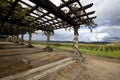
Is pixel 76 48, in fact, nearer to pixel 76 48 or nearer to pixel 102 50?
pixel 76 48

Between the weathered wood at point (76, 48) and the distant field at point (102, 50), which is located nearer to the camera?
the weathered wood at point (76, 48)

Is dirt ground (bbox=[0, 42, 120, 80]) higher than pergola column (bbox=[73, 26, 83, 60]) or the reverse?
the reverse

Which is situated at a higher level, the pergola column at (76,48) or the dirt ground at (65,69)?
the pergola column at (76,48)

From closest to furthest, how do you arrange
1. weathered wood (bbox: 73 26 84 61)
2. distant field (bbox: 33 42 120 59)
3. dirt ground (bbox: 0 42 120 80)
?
1. dirt ground (bbox: 0 42 120 80)
2. weathered wood (bbox: 73 26 84 61)
3. distant field (bbox: 33 42 120 59)

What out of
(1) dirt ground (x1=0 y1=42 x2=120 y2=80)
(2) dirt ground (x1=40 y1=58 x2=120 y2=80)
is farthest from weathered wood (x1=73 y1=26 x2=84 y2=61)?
(2) dirt ground (x1=40 y1=58 x2=120 y2=80)

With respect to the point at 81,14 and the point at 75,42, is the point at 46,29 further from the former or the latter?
the point at 81,14

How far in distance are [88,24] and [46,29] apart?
6.82 m

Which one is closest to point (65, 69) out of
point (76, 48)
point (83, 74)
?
point (83, 74)

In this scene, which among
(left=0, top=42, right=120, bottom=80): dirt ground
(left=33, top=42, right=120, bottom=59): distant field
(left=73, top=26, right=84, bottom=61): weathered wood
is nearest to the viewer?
(left=0, top=42, right=120, bottom=80): dirt ground

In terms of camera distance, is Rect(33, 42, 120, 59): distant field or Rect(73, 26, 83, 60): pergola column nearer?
Rect(73, 26, 83, 60): pergola column

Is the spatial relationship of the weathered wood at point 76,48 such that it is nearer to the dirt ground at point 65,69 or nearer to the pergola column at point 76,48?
the pergola column at point 76,48

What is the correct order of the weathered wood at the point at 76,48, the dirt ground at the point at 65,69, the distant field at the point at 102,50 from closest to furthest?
1. the dirt ground at the point at 65,69
2. the weathered wood at the point at 76,48
3. the distant field at the point at 102,50

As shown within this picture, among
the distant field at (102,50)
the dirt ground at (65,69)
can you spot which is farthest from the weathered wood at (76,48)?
the distant field at (102,50)

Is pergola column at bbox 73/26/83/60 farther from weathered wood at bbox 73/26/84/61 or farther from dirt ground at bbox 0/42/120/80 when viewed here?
dirt ground at bbox 0/42/120/80
